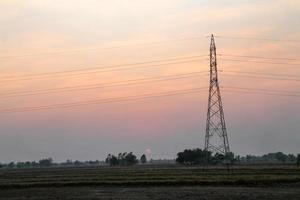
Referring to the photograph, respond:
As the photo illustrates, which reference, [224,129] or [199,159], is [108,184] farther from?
[199,159]

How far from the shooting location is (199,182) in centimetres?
5141

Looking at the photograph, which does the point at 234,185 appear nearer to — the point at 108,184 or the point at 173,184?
the point at 173,184

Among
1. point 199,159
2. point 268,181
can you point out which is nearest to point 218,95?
point 268,181

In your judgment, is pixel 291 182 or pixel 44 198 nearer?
pixel 44 198

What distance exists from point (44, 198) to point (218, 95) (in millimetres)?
35395

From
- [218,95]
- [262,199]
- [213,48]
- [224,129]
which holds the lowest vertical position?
[262,199]

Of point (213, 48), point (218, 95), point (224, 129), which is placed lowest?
point (224, 129)

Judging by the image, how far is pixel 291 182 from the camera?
169ft

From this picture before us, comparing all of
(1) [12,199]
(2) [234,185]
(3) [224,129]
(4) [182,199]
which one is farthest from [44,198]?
(3) [224,129]

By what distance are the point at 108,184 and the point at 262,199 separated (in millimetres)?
23942

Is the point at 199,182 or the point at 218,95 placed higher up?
the point at 218,95

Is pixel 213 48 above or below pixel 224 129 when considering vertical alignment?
above

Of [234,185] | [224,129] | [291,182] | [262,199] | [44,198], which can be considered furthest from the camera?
[224,129]

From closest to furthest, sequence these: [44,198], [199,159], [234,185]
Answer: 1. [44,198]
2. [234,185]
3. [199,159]
